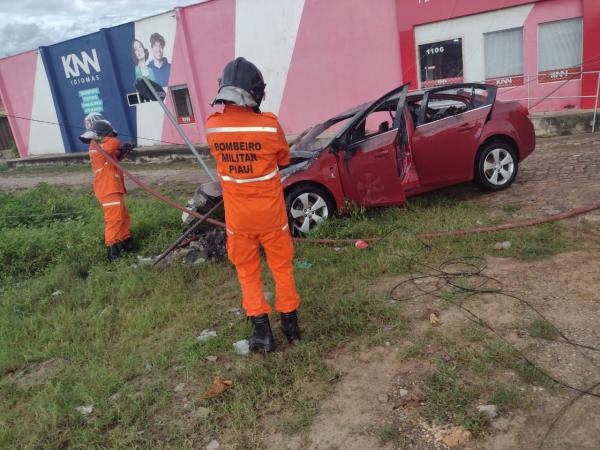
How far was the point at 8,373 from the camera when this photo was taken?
411 centimetres

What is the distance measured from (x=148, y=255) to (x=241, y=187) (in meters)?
3.40

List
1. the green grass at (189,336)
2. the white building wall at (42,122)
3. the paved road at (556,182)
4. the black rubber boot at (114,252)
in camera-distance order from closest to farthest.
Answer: the green grass at (189,336) < the paved road at (556,182) < the black rubber boot at (114,252) < the white building wall at (42,122)

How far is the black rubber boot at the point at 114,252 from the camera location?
6.29 metres

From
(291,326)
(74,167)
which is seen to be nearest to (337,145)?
(291,326)

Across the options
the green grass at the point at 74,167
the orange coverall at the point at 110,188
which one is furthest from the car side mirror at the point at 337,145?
the green grass at the point at 74,167

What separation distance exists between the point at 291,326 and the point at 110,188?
11.8ft

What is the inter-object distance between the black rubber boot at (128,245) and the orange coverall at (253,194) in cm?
339

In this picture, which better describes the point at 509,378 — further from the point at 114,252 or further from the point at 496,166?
the point at 114,252

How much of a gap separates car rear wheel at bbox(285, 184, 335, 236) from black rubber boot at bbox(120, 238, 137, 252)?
2.23 metres

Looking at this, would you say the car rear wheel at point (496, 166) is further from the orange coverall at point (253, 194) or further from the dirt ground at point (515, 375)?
the orange coverall at point (253, 194)

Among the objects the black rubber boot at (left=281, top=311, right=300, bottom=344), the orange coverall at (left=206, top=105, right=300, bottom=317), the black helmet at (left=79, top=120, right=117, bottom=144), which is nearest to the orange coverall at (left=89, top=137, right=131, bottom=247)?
the black helmet at (left=79, top=120, right=117, bottom=144)

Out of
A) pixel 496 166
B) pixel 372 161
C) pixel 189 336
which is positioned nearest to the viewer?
pixel 189 336

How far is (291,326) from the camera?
3.62m

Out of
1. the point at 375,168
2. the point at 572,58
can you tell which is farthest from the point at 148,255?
the point at 572,58
